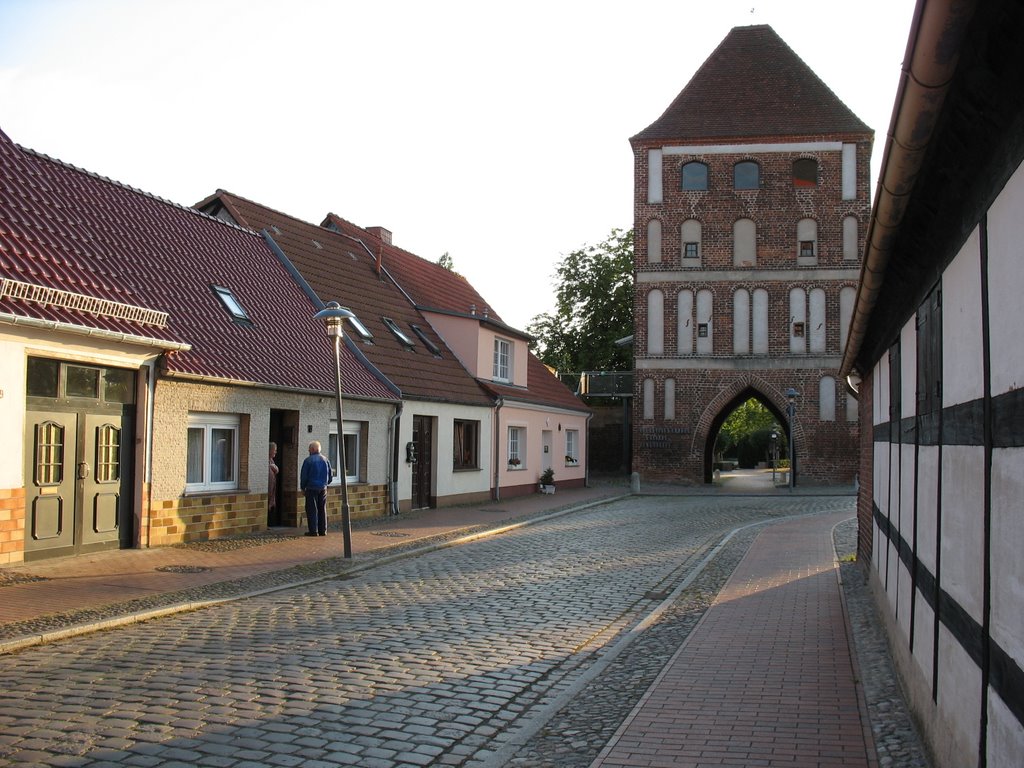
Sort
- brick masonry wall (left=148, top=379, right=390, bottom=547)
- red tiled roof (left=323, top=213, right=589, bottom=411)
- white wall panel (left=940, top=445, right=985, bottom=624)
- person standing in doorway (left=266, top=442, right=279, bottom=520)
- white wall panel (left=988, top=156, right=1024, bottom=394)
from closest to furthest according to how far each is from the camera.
Answer: 1. white wall panel (left=988, top=156, right=1024, bottom=394)
2. white wall panel (left=940, top=445, right=985, bottom=624)
3. brick masonry wall (left=148, top=379, right=390, bottom=547)
4. person standing in doorway (left=266, top=442, right=279, bottom=520)
5. red tiled roof (left=323, top=213, right=589, bottom=411)

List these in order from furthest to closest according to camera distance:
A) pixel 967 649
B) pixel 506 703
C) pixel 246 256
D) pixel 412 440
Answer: pixel 412 440
pixel 246 256
pixel 506 703
pixel 967 649

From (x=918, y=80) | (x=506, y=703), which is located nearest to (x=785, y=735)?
(x=506, y=703)

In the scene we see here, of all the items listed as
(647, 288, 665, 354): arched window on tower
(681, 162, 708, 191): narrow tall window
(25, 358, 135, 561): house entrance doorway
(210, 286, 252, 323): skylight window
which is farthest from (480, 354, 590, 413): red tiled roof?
(25, 358, 135, 561): house entrance doorway

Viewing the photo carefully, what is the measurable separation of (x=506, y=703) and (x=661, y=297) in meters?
32.1

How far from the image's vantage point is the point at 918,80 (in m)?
3.28

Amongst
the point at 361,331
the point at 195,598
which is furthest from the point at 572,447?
the point at 195,598

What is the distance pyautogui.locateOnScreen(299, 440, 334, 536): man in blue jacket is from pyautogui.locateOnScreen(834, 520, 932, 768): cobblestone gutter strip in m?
8.85

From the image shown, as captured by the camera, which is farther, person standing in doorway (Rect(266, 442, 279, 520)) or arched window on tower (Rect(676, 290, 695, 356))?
arched window on tower (Rect(676, 290, 695, 356))

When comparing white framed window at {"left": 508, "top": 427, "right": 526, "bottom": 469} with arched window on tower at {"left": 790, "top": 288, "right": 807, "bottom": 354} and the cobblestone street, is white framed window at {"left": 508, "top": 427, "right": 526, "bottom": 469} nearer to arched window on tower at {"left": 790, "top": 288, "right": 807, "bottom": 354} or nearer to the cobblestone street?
arched window on tower at {"left": 790, "top": 288, "right": 807, "bottom": 354}

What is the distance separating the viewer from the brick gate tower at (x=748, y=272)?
121ft

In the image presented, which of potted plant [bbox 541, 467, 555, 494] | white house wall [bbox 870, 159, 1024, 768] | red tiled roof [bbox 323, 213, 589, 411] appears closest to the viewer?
white house wall [bbox 870, 159, 1024, 768]

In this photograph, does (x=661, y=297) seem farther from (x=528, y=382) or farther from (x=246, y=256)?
(x=246, y=256)

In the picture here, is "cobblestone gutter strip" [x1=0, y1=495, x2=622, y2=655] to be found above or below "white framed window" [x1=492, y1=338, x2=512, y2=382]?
below

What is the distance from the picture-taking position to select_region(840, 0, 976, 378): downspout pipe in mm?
2908
